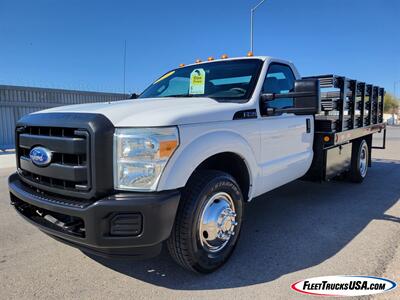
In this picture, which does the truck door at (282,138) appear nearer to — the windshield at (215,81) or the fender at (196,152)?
the windshield at (215,81)

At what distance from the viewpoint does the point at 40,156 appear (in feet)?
8.66

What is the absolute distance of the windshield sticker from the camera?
146 inches

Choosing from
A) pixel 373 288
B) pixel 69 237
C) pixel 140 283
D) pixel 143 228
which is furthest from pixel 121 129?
pixel 373 288

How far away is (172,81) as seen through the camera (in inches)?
166

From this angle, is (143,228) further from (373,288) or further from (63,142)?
(373,288)

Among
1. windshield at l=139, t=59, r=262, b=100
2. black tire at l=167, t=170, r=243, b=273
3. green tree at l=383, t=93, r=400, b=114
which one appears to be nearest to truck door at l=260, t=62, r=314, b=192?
windshield at l=139, t=59, r=262, b=100

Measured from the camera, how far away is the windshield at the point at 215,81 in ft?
11.5

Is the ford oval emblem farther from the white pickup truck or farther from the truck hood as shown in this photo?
the truck hood

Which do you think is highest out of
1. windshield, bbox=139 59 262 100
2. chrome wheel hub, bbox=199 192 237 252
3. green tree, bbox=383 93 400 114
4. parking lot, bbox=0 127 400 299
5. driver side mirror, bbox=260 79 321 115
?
green tree, bbox=383 93 400 114

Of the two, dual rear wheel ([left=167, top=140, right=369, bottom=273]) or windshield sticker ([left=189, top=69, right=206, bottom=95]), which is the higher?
windshield sticker ([left=189, top=69, right=206, bottom=95])

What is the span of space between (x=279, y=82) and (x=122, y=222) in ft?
8.46

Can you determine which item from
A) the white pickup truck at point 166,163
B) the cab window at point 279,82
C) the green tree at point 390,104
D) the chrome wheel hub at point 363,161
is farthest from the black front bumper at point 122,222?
the green tree at point 390,104

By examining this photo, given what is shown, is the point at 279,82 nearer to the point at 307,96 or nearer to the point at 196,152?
the point at 307,96

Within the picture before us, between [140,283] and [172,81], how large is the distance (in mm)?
2439
